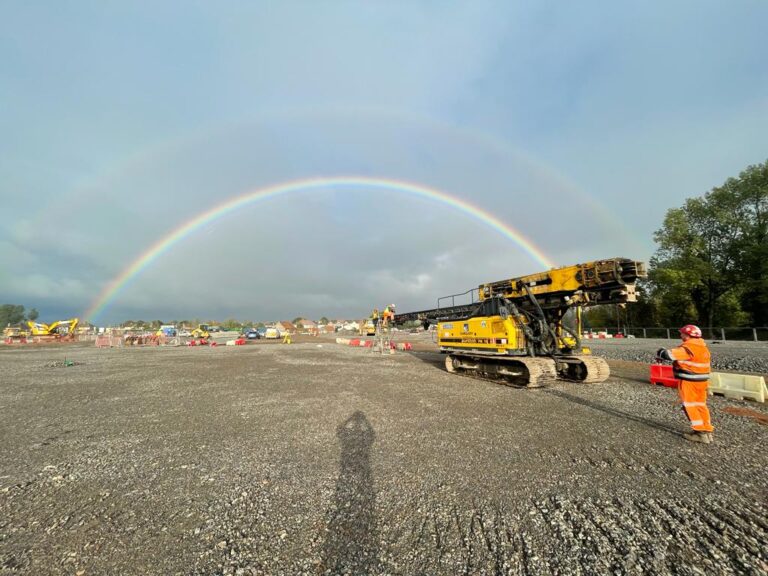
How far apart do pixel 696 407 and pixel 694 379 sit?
0.53 m

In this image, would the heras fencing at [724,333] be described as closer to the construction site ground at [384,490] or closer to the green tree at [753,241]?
the green tree at [753,241]

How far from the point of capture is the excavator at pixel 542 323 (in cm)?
1094

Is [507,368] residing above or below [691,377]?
below

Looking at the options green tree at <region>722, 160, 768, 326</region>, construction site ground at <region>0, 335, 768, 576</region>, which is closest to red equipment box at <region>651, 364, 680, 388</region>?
construction site ground at <region>0, 335, 768, 576</region>

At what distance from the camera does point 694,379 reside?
6227 millimetres

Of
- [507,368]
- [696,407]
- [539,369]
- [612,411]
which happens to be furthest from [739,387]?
[507,368]

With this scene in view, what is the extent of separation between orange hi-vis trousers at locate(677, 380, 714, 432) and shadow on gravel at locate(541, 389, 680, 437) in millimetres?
637

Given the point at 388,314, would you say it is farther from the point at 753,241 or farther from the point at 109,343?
the point at 753,241

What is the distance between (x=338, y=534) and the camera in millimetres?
3723

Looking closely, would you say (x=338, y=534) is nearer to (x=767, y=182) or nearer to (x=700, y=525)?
(x=700, y=525)

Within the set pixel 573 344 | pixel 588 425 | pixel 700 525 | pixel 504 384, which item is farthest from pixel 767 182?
pixel 700 525

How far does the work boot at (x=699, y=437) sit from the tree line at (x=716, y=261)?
43.6 meters

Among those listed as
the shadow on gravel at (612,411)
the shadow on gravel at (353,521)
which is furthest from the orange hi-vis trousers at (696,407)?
the shadow on gravel at (353,521)

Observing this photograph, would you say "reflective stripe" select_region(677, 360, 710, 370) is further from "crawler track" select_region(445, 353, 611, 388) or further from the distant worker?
the distant worker
